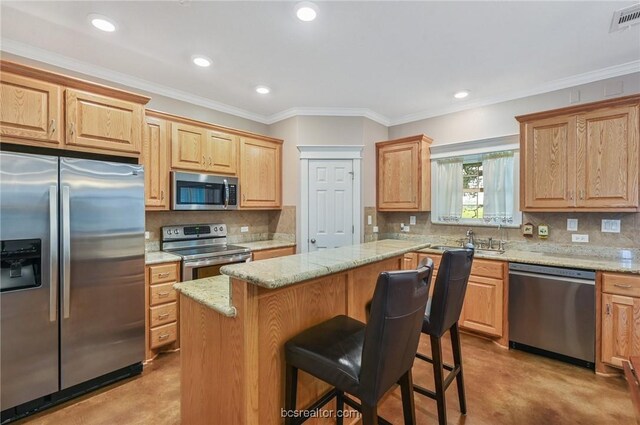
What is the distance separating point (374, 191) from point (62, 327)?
11.9ft

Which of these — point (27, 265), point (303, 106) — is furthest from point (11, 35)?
point (303, 106)

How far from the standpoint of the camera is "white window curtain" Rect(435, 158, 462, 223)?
3.89 metres

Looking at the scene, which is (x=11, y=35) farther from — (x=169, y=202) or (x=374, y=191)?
(x=374, y=191)

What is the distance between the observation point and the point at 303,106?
396 cm

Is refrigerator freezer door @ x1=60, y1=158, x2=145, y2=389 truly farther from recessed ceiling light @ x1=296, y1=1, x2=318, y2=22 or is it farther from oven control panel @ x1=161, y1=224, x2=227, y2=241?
recessed ceiling light @ x1=296, y1=1, x2=318, y2=22

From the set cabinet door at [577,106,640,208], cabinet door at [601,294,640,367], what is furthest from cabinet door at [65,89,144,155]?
cabinet door at [601,294,640,367]

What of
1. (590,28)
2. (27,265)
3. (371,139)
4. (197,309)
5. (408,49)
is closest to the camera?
(197,309)

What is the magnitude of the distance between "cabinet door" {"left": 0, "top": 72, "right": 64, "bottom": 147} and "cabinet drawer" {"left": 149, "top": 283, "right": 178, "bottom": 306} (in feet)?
4.64

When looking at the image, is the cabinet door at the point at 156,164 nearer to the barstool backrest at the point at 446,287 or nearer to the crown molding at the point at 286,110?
the crown molding at the point at 286,110

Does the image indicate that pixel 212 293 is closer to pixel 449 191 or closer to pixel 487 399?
pixel 487 399

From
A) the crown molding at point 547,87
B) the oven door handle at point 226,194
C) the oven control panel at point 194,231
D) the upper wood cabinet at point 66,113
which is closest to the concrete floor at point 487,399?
the oven control panel at point 194,231

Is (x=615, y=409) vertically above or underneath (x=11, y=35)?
underneath

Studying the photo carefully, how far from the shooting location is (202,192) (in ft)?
11.4

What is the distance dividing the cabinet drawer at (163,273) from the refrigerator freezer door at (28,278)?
71 centimetres
